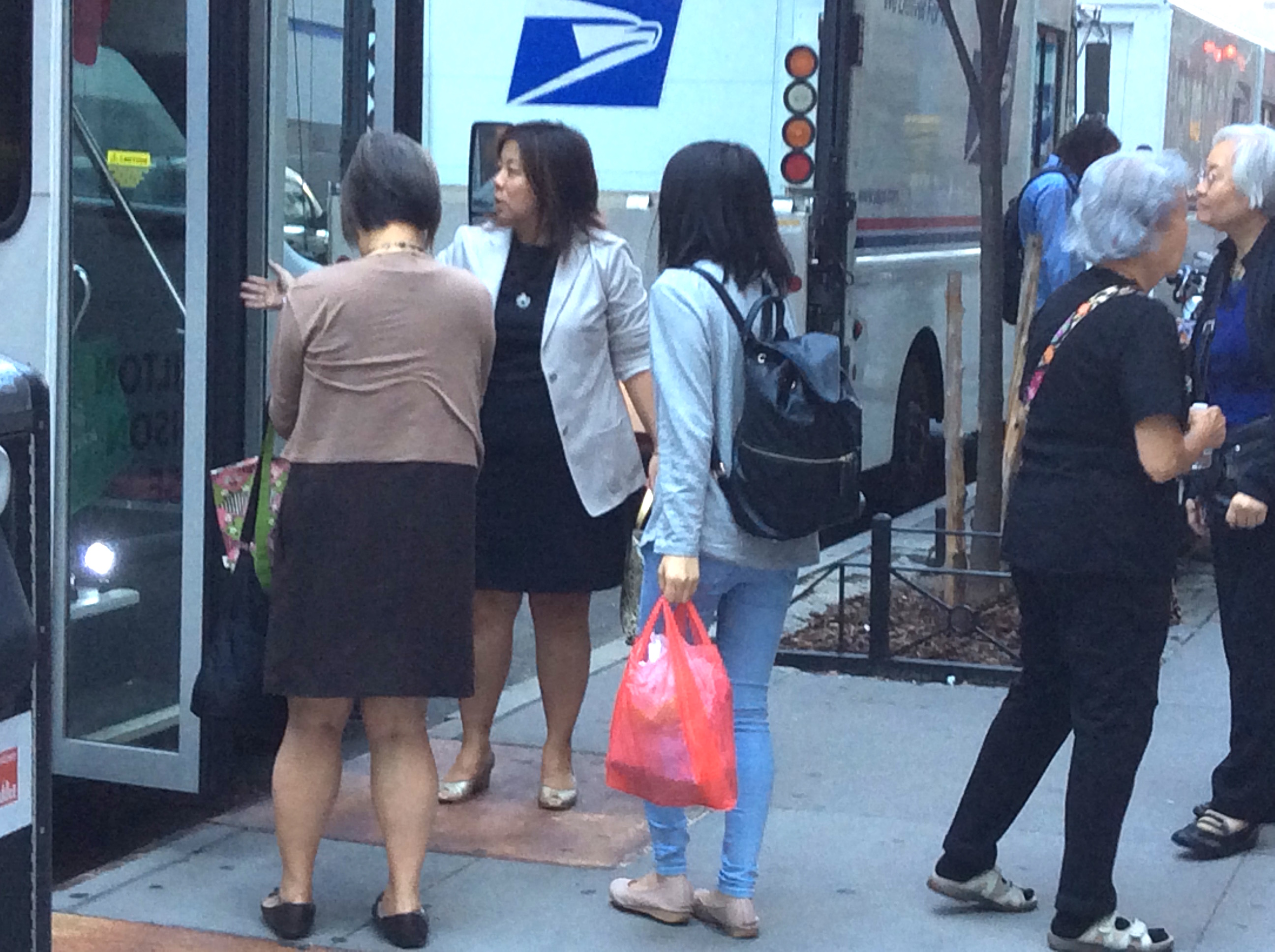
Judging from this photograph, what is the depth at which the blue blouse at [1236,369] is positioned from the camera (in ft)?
16.0

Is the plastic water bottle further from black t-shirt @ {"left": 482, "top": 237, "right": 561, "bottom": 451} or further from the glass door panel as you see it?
the glass door panel

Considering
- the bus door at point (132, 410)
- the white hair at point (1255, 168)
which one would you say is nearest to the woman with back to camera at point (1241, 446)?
the white hair at point (1255, 168)

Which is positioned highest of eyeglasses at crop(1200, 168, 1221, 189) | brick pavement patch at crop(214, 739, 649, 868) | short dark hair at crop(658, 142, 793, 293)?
eyeglasses at crop(1200, 168, 1221, 189)

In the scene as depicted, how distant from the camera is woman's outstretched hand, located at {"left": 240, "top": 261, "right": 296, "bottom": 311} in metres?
4.62

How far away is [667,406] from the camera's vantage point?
4.19 metres

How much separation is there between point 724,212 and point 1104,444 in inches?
35.4

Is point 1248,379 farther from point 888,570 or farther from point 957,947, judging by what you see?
point 888,570

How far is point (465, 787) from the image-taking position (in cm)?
535

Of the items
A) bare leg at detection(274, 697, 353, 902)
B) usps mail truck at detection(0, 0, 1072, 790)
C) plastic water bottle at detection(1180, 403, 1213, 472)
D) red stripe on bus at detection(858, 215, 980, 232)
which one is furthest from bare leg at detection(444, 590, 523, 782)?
red stripe on bus at detection(858, 215, 980, 232)

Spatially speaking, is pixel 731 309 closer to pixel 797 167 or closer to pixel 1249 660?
pixel 1249 660

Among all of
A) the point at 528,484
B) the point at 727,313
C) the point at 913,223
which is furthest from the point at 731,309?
the point at 913,223

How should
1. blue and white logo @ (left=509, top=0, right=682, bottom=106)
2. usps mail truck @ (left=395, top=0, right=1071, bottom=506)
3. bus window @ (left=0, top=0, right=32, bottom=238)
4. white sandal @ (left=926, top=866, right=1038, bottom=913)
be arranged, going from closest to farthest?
bus window @ (left=0, top=0, right=32, bottom=238) → white sandal @ (left=926, top=866, right=1038, bottom=913) → usps mail truck @ (left=395, top=0, right=1071, bottom=506) → blue and white logo @ (left=509, top=0, right=682, bottom=106)

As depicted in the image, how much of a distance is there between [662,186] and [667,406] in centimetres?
52

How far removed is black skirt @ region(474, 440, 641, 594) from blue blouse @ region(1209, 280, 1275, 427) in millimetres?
1515
